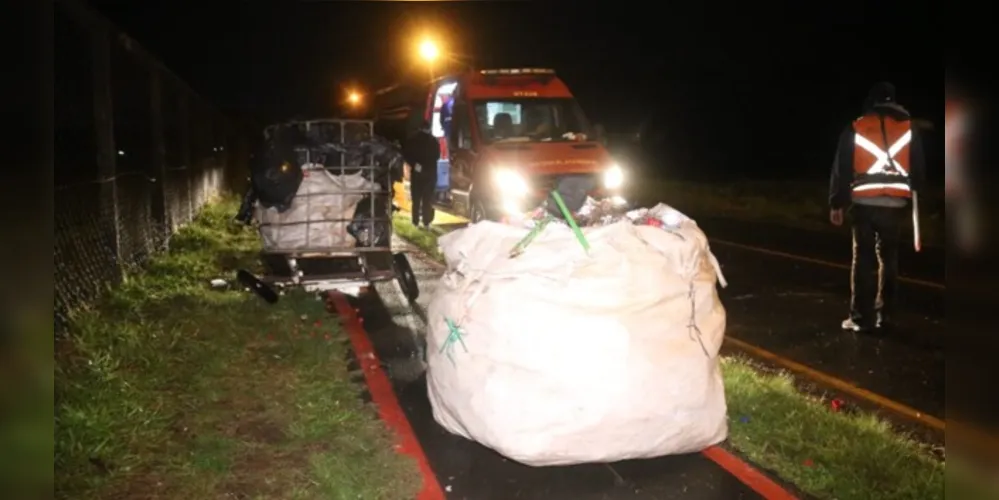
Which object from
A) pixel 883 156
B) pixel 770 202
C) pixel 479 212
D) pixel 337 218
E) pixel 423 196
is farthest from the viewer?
pixel 770 202

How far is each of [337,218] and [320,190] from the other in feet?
1.12

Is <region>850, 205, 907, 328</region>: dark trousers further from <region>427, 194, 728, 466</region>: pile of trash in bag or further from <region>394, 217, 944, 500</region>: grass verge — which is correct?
<region>427, 194, 728, 466</region>: pile of trash in bag

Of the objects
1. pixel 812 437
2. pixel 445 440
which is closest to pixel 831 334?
pixel 812 437

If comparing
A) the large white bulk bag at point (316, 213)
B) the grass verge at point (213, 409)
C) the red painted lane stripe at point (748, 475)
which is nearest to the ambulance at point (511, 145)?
the large white bulk bag at point (316, 213)

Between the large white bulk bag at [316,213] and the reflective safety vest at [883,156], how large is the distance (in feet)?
15.3

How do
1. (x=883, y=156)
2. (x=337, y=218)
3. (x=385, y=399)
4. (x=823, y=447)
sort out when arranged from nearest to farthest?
(x=823, y=447)
(x=385, y=399)
(x=883, y=156)
(x=337, y=218)

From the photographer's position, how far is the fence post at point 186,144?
1309 centimetres

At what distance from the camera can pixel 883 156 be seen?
730 cm

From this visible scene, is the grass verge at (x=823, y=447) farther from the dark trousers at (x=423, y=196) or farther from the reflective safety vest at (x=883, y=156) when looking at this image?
the dark trousers at (x=423, y=196)

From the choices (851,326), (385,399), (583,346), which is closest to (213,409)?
(385,399)

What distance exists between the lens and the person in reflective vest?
730cm

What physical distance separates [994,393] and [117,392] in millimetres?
4594

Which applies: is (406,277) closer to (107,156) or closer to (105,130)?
(107,156)

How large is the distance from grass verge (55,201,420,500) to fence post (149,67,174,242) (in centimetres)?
322
